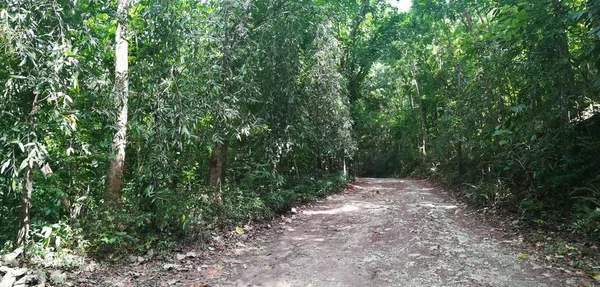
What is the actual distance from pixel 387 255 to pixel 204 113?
13.8ft

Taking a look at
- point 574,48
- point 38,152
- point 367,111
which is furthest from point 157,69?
point 367,111

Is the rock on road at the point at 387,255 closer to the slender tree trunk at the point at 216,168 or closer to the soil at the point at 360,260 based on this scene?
the soil at the point at 360,260

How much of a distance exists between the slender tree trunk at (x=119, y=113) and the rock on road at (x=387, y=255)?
2460mm

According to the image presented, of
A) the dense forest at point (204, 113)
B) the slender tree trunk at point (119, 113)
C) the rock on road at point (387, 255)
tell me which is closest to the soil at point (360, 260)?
the rock on road at point (387, 255)

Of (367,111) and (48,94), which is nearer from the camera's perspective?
(48,94)

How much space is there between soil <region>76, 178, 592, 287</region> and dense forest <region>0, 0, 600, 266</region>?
27.3 inches

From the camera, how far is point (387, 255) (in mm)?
5816

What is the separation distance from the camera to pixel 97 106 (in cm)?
561

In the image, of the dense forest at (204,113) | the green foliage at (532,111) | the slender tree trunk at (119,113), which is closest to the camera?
the dense forest at (204,113)

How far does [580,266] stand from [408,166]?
77.2ft

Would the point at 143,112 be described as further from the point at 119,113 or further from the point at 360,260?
the point at 360,260

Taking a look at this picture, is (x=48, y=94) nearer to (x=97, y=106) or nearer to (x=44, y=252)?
(x=97, y=106)

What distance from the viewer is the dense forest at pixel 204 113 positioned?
4645mm

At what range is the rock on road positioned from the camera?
186 inches
